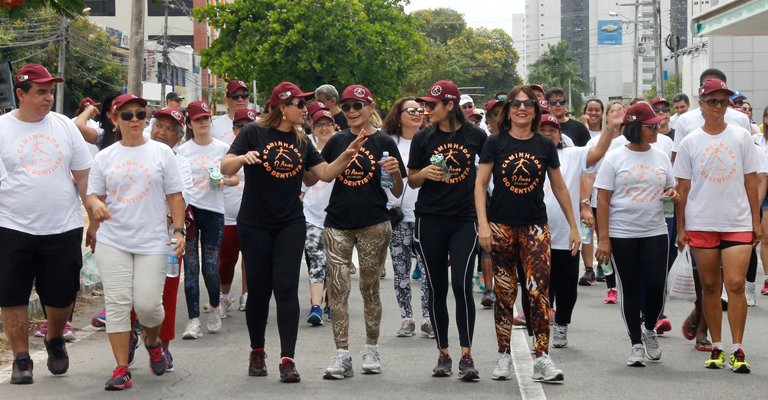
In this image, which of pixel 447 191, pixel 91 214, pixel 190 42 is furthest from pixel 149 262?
pixel 190 42

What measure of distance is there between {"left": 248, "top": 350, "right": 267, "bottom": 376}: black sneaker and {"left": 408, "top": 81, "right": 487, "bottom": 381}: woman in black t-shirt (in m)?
1.24

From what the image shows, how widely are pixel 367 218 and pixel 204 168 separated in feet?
8.32

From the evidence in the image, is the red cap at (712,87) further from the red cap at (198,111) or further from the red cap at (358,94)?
the red cap at (198,111)

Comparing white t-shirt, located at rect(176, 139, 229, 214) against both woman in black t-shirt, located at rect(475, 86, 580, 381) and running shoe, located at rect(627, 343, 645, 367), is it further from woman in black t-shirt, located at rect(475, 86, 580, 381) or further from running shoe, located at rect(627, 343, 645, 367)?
running shoe, located at rect(627, 343, 645, 367)

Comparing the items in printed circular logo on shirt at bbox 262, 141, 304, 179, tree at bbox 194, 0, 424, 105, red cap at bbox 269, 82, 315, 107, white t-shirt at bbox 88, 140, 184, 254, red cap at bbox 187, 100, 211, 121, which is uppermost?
tree at bbox 194, 0, 424, 105

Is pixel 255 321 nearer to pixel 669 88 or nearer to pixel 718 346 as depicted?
pixel 718 346

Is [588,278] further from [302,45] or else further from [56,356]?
[302,45]

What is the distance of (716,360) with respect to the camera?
257 inches

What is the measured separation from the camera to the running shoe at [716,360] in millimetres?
6516

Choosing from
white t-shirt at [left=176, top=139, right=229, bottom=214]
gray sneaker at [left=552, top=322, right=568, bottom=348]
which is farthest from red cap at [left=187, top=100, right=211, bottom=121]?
gray sneaker at [left=552, top=322, right=568, bottom=348]

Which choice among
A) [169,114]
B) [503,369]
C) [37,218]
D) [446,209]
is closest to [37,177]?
[37,218]

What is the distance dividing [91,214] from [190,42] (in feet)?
256

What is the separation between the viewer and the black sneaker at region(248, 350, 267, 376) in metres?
6.44

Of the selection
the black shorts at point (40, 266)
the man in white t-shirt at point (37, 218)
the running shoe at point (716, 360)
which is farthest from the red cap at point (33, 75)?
the running shoe at point (716, 360)
